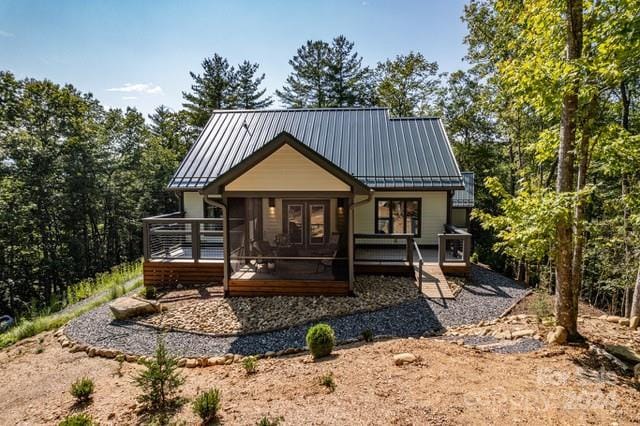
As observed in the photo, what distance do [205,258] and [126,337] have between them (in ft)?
11.1

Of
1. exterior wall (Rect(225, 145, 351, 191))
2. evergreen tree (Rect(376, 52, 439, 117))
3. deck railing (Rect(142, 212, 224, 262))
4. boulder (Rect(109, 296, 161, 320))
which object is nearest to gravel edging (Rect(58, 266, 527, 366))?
boulder (Rect(109, 296, 161, 320))

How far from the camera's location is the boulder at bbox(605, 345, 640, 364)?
15.0 ft

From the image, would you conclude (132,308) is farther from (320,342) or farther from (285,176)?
(320,342)

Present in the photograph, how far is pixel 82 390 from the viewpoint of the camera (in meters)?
4.48

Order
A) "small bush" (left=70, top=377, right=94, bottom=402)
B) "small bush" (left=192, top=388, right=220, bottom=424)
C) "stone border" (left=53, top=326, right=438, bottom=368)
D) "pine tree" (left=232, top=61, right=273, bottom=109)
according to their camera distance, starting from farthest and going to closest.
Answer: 1. "pine tree" (left=232, top=61, right=273, bottom=109)
2. "stone border" (left=53, top=326, right=438, bottom=368)
3. "small bush" (left=70, top=377, right=94, bottom=402)
4. "small bush" (left=192, top=388, right=220, bottom=424)

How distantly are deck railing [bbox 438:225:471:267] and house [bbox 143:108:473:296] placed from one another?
4 centimetres

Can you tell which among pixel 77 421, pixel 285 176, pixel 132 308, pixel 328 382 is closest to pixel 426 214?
pixel 285 176

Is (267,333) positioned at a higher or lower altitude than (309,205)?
lower

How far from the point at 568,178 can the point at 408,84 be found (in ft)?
76.9

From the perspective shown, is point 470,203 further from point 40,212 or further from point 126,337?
point 40,212

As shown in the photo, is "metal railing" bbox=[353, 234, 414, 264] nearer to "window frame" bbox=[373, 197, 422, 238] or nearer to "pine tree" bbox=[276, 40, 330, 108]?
"window frame" bbox=[373, 197, 422, 238]

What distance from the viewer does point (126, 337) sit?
6.63 m

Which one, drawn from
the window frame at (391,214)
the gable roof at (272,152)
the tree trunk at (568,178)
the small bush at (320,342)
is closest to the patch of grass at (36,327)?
the gable roof at (272,152)

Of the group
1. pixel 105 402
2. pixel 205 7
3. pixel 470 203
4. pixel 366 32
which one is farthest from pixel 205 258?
pixel 366 32
